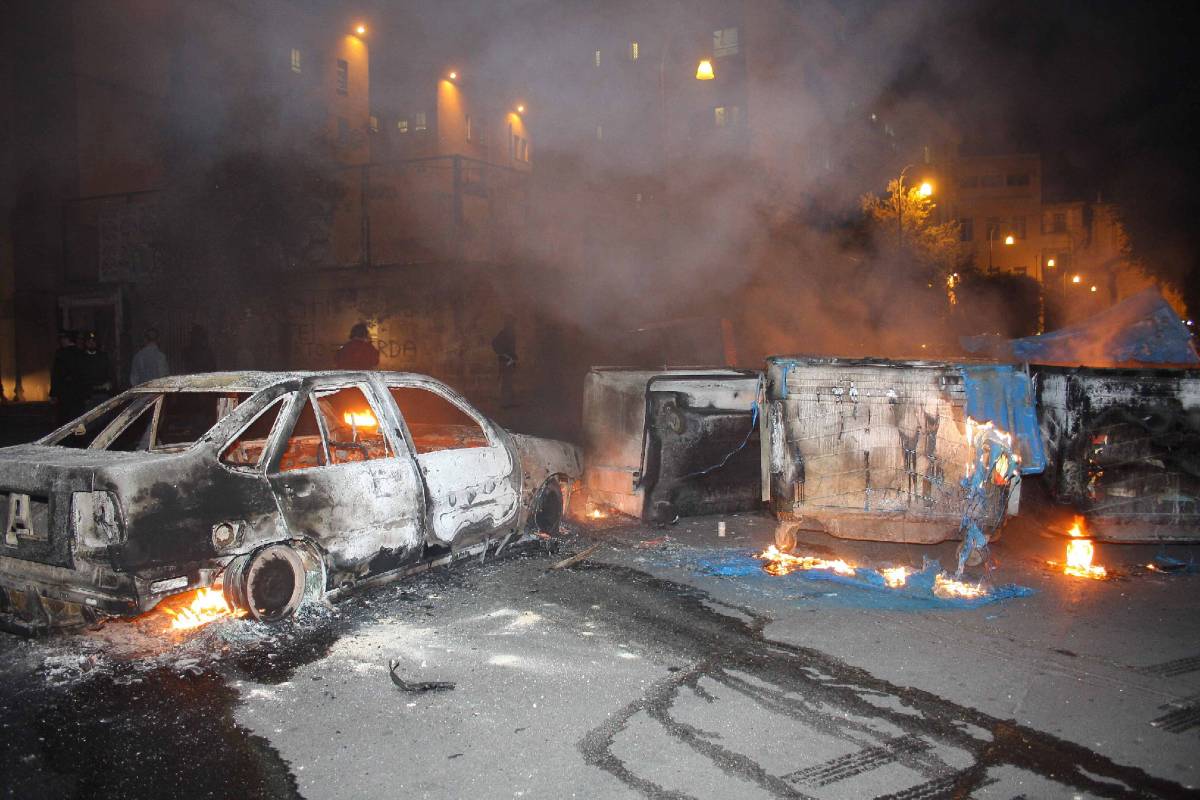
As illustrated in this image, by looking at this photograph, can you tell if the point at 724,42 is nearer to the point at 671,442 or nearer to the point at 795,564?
the point at 671,442

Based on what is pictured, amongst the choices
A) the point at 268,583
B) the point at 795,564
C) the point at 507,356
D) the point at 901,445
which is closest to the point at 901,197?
the point at 507,356

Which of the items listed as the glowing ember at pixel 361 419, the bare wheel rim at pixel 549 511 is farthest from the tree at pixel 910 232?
the glowing ember at pixel 361 419

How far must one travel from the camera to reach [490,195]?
14.8 metres

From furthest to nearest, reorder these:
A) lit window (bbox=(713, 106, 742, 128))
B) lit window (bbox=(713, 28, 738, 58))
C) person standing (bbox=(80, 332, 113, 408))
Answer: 1. lit window (bbox=(713, 106, 742, 128))
2. lit window (bbox=(713, 28, 738, 58))
3. person standing (bbox=(80, 332, 113, 408))

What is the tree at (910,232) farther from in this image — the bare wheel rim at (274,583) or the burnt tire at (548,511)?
the bare wheel rim at (274,583)

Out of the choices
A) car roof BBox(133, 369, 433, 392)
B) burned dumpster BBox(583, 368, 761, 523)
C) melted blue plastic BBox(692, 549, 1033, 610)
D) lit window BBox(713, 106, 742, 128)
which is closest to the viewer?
car roof BBox(133, 369, 433, 392)

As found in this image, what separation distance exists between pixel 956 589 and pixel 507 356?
9.93 meters

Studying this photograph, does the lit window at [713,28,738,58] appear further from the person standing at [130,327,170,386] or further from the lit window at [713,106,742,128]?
the person standing at [130,327,170,386]

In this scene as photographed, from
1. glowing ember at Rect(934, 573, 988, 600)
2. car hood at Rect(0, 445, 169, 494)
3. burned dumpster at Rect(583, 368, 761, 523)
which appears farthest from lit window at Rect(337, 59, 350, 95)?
glowing ember at Rect(934, 573, 988, 600)

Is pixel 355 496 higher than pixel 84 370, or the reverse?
pixel 84 370

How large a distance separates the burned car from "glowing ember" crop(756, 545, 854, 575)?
67.2 inches

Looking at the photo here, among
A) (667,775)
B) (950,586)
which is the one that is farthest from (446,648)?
(950,586)

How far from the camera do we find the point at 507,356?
1351 cm

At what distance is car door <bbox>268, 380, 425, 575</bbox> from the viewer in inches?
152
